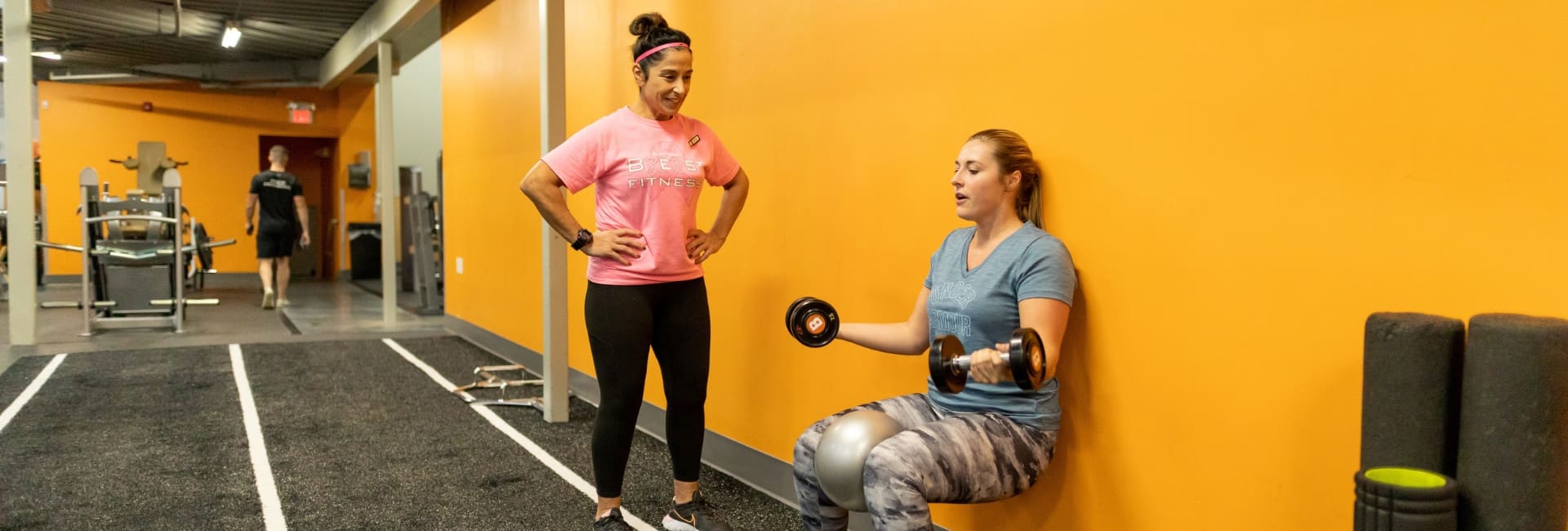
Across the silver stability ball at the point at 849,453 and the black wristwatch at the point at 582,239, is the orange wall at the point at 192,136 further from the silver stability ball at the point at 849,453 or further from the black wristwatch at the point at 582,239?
the silver stability ball at the point at 849,453

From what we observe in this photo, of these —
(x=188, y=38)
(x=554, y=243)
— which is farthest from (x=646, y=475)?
(x=188, y=38)

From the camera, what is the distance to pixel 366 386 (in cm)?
500

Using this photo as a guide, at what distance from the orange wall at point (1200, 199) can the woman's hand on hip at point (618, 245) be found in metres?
0.59

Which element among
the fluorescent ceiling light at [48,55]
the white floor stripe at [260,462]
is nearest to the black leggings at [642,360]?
the white floor stripe at [260,462]

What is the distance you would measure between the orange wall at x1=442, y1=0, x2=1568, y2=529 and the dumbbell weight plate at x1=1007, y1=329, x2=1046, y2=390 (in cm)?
35

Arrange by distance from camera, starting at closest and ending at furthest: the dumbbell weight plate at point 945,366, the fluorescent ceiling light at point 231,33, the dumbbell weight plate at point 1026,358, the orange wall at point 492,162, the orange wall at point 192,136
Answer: the dumbbell weight plate at point 1026,358 < the dumbbell weight plate at point 945,366 < the orange wall at point 492,162 < the fluorescent ceiling light at point 231,33 < the orange wall at point 192,136

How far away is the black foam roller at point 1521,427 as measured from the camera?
4.15ft

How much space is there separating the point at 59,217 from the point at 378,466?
37.0 ft

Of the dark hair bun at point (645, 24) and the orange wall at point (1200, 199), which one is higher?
the dark hair bun at point (645, 24)

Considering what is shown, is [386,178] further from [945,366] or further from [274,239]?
[945,366]

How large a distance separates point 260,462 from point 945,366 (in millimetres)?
2717

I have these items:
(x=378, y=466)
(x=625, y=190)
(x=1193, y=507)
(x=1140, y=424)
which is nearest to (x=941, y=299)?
(x=1140, y=424)

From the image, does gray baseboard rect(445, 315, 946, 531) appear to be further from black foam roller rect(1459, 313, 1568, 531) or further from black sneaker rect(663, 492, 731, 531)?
black foam roller rect(1459, 313, 1568, 531)

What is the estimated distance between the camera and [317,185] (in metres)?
14.3
